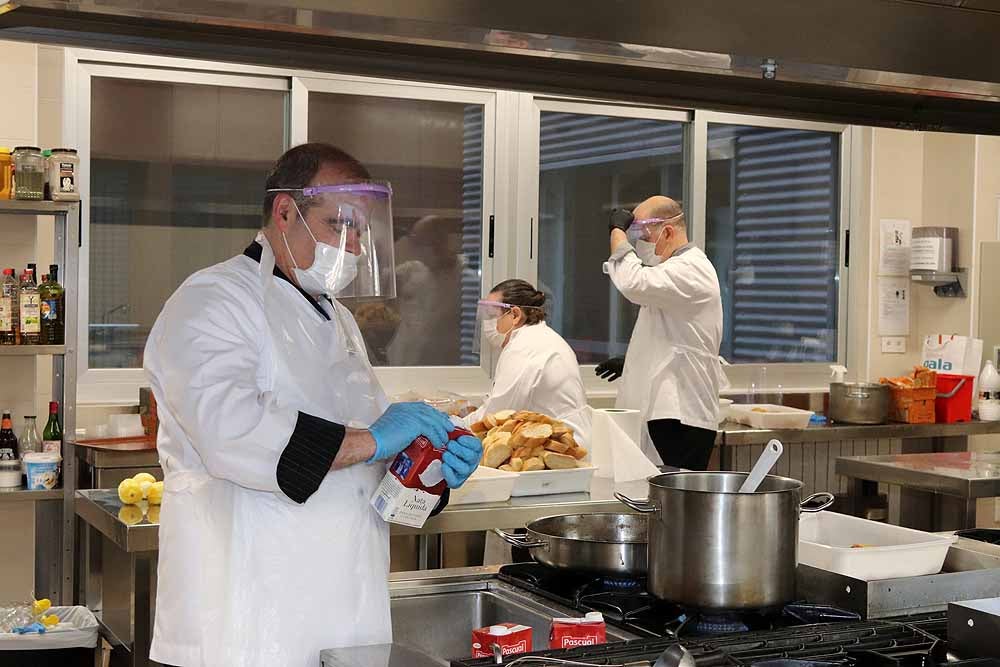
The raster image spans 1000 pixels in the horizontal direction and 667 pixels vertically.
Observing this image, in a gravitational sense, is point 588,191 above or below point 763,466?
above

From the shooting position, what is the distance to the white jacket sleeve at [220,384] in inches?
75.2

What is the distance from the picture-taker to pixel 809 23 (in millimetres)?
1423

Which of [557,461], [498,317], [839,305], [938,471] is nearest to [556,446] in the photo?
[557,461]

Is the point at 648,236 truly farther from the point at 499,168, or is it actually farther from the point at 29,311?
the point at 29,311

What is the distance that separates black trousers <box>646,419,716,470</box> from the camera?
472 centimetres

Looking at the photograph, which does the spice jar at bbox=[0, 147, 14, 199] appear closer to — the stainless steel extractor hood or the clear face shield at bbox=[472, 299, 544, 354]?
the clear face shield at bbox=[472, 299, 544, 354]

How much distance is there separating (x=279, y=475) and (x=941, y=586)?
111 cm

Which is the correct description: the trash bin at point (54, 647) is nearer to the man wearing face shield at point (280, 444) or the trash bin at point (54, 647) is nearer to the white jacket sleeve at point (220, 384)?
the man wearing face shield at point (280, 444)

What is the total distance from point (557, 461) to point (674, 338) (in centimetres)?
160

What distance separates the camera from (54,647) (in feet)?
10.4

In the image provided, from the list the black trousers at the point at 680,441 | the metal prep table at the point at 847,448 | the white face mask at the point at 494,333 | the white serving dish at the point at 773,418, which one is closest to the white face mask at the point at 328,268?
the white face mask at the point at 494,333

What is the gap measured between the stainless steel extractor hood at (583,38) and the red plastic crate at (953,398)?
14.4 feet

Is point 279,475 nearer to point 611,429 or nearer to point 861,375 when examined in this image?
point 611,429

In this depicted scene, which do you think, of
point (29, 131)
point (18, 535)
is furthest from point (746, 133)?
point (18, 535)
